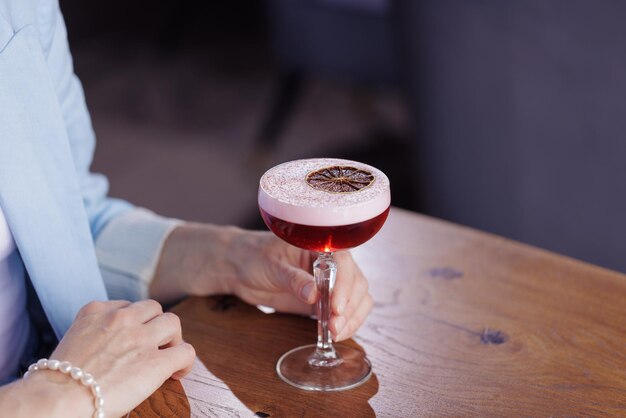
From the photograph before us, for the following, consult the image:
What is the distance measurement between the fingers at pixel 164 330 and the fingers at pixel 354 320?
0.18 metres

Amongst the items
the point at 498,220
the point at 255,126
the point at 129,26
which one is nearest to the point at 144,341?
the point at 498,220

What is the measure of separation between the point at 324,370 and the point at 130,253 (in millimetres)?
369

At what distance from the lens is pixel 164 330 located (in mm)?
943

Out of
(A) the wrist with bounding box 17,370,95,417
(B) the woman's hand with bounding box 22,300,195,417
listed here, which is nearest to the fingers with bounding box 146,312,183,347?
(B) the woman's hand with bounding box 22,300,195,417

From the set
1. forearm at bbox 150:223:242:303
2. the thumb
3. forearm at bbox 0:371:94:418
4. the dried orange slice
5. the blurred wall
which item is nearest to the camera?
forearm at bbox 0:371:94:418

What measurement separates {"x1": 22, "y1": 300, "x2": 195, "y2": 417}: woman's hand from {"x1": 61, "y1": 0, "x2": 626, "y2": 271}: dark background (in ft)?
4.43

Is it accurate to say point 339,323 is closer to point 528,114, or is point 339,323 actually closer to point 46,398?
point 46,398

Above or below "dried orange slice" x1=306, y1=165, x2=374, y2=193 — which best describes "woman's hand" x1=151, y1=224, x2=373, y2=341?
below

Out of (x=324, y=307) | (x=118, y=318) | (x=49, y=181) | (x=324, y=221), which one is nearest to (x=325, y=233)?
(x=324, y=221)

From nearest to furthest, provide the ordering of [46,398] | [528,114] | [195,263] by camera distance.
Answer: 1. [46,398]
2. [195,263]
3. [528,114]

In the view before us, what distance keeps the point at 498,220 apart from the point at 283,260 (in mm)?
1423

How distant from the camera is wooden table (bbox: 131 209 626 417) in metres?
0.92

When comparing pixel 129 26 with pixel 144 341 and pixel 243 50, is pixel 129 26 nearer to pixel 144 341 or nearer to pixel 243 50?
pixel 243 50

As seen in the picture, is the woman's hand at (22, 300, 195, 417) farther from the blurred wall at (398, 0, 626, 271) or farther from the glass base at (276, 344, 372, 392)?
the blurred wall at (398, 0, 626, 271)
